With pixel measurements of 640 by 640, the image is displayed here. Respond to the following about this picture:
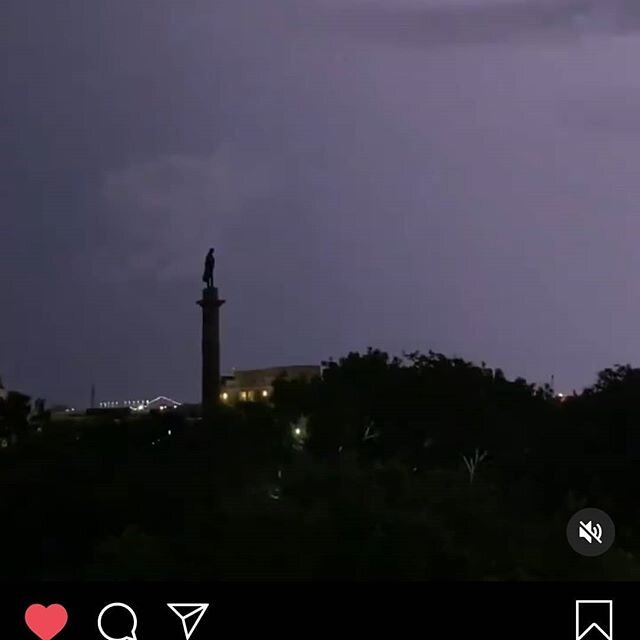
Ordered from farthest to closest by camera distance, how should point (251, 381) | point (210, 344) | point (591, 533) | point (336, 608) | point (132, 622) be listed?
point (251, 381)
point (210, 344)
point (591, 533)
point (336, 608)
point (132, 622)

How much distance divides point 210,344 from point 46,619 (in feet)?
63.4

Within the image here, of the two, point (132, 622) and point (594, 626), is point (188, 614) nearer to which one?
point (132, 622)

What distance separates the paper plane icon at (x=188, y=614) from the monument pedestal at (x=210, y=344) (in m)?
18.4

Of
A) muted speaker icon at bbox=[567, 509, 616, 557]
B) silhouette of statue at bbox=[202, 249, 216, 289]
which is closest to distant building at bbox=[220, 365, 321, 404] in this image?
silhouette of statue at bbox=[202, 249, 216, 289]

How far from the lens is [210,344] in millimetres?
22719

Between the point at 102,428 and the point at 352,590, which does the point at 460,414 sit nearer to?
the point at 102,428

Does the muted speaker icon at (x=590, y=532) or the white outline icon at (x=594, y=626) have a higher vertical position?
the muted speaker icon at (x=590, y=532)

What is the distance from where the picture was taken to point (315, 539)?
6.82 m

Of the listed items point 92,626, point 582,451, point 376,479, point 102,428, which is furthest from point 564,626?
point 102,428

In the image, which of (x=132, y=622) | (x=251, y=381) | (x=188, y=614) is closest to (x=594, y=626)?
(x=188, y=614)

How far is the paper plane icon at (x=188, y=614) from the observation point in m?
3.38

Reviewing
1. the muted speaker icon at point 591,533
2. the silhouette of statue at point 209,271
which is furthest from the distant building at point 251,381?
the muted speaker icon at point 591,533

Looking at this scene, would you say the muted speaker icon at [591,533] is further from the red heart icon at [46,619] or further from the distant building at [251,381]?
the distant building at [251,381]

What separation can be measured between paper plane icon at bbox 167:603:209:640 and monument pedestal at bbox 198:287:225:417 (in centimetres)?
1837
